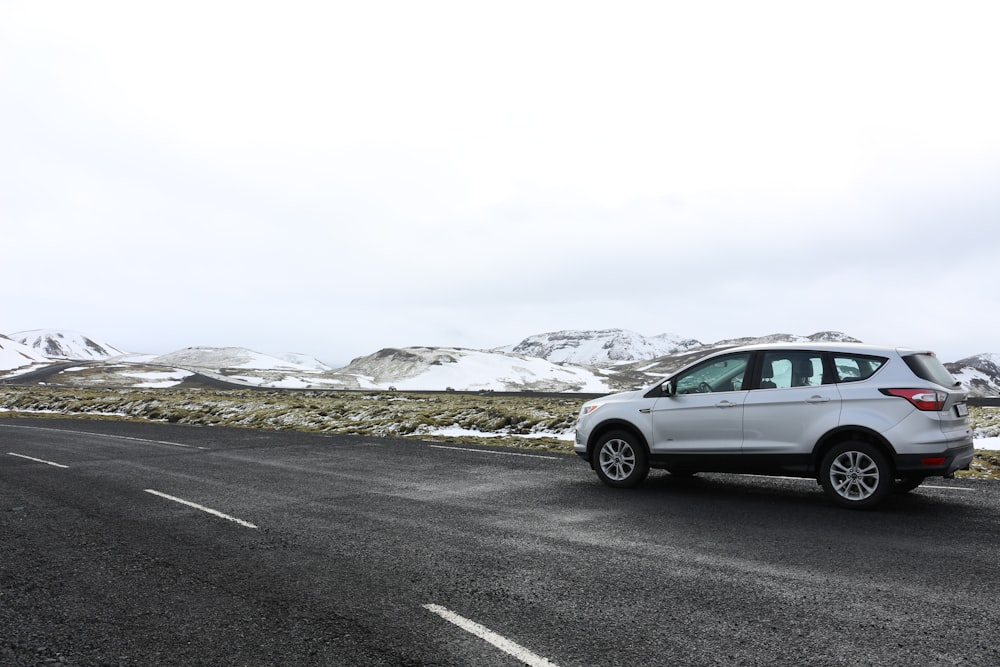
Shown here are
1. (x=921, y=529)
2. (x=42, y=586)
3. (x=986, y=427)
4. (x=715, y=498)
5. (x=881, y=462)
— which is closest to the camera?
(x=42, y=586)

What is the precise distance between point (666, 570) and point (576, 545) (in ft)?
3.56

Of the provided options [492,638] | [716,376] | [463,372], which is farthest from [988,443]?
[463,372]

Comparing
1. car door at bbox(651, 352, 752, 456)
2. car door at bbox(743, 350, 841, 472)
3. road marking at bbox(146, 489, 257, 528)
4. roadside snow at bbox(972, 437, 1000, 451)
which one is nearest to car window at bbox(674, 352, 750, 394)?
car door at bbox(651, 352, 752, 456)

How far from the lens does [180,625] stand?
14.5 ft

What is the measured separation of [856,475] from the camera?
25.7ft

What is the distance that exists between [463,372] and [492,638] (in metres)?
121

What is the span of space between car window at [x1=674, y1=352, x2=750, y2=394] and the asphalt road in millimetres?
1425

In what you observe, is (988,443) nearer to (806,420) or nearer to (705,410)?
(806,420)

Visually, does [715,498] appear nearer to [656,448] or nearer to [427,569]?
[656,448]

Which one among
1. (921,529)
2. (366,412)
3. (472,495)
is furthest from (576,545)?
(366,412)

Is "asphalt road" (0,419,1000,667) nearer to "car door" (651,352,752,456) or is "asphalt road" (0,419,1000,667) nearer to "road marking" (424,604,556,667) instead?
"road marking" (424,604,556,667)

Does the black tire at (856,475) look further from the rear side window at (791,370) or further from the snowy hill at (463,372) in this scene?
the snowy hill at (463,372)

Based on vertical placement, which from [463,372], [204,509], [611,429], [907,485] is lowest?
[204,509]

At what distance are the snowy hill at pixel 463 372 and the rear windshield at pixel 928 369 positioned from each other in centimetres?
10162
